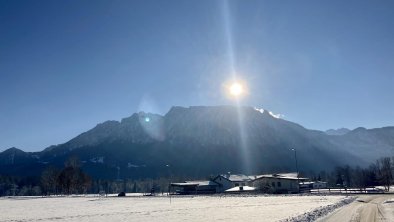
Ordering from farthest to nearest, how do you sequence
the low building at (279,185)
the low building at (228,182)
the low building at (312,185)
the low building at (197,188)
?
1. the low building at (228,182)
2. the low building at (312,185)
3. the low building at (197,188)
4. the low building at (279,185)

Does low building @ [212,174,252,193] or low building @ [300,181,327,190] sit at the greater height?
low building @ [212,174,252,193]

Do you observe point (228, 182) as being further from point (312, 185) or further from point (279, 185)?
point (312, 185)

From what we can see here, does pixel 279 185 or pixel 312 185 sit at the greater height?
pixel 279 185

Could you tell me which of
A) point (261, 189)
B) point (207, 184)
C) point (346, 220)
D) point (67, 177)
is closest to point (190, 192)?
point (207, 184)

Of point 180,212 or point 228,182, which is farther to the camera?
point 228,182

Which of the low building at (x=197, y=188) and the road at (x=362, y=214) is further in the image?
the low building at (x=197, y=188)

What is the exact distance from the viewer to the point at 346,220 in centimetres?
3089

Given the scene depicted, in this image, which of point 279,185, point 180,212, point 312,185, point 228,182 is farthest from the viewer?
point 312,185

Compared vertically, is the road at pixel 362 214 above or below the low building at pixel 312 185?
above

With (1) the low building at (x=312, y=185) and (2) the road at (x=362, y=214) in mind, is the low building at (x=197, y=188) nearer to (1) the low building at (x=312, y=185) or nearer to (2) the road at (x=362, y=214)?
(1) the low building at (x=312, y=185)

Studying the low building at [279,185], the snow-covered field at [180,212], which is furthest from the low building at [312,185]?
the snow-covered field at [180,212]

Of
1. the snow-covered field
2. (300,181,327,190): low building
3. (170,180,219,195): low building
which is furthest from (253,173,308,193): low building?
the snow-covered field

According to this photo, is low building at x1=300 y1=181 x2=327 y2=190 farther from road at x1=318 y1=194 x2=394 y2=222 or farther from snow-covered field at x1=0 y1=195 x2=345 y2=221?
road at x1=318 y1=194 x2=394 y2=222

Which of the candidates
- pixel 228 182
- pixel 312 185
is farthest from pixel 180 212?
pixel 312 185
